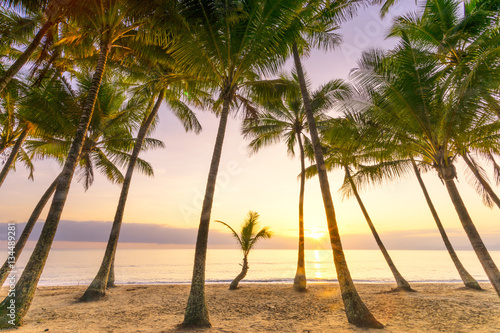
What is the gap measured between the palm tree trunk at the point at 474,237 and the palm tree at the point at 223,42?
235 inches

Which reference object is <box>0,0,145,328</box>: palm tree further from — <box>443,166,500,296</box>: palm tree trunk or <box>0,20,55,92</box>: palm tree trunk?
<box>443,166,500,296</box>: palm tree trunk

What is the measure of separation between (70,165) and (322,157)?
686 centimetres

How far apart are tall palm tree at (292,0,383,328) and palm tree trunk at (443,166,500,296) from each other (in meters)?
2.90

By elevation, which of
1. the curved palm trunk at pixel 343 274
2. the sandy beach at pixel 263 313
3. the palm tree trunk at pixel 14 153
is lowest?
the sandy beach at pixel 263 313

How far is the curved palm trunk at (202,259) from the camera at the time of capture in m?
5.67

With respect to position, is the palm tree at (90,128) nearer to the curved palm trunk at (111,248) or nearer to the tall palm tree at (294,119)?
the curved palm trunk at (111,248)

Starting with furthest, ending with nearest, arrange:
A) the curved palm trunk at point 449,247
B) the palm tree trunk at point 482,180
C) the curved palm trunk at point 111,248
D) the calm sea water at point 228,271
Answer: the calm sea water at point 228,271
the curved palm trunk at point 449,247
the palm tree trunk at point 482,180
the curved palm trunk at point 111,248

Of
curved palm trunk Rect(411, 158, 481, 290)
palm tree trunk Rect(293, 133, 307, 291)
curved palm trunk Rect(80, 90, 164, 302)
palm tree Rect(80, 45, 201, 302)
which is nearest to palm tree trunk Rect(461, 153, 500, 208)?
curved palm trunk Rect(411, 158, 481, 290)

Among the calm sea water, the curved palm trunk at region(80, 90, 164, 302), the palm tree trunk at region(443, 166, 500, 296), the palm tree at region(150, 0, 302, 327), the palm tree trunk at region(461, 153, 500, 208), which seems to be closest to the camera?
the palm tree trunk at region(443, 166, 500, 296)

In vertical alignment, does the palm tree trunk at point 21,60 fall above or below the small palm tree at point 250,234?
above

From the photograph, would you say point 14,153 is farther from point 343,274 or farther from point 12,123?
point 343,274

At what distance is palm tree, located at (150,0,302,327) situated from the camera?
6418 mm

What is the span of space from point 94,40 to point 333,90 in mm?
10403

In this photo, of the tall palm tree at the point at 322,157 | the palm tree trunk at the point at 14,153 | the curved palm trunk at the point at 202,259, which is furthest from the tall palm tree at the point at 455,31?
the palm tree trunk at the point at 14,153
